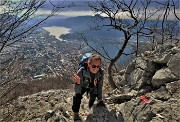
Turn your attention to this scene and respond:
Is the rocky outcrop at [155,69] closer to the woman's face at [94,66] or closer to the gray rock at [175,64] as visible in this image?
the gray rock at [175,64]

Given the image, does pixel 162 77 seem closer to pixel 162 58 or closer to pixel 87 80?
pixel 162 58

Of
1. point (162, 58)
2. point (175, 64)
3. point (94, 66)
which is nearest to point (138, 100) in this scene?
point (94, 66)

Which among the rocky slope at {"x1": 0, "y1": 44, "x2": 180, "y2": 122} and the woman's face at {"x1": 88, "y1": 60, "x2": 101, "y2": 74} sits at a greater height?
the woman's face at {"x1": 88, "y1": 60, "x2": 101, "y2": 74}

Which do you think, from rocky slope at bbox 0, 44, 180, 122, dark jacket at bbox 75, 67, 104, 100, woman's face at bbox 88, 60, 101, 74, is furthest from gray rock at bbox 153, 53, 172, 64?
woman's face at bbox 88, 60, 101, 74

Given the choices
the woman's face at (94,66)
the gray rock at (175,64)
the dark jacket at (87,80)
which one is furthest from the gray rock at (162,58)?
the woman's face at (94,66)

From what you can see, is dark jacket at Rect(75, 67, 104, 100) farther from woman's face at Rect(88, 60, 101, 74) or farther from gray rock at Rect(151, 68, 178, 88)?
gray rock at Rect(151, 68, 178, 88)
